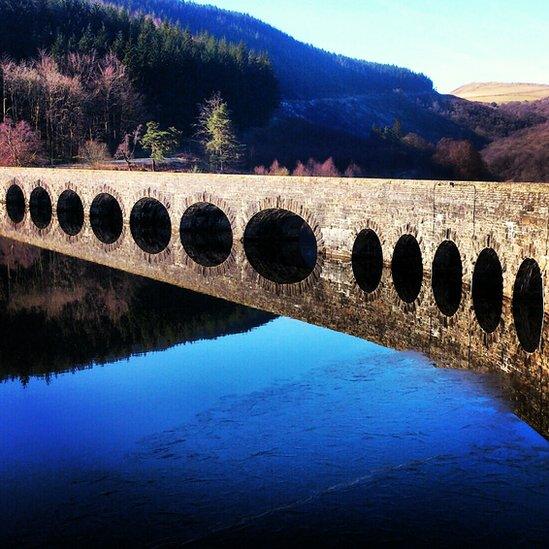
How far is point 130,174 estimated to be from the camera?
39.2 metres

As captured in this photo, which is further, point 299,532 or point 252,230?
point 252,230

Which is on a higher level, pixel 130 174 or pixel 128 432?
pixel 130 174

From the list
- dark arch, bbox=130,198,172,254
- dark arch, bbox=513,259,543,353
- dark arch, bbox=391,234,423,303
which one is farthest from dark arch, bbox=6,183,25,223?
dark arch, bbox=513,259,543,353

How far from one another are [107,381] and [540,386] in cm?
839

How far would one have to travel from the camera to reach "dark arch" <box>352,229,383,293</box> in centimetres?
2730

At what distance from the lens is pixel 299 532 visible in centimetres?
969

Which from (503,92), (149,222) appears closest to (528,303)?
(149,222)

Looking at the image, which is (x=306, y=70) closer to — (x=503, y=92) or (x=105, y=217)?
(x=503, y=92)

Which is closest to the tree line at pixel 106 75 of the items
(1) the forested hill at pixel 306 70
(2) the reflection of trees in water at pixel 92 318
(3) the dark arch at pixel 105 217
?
(3) the dark arch at pixel 105 217

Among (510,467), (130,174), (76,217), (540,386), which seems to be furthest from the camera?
(76,217)

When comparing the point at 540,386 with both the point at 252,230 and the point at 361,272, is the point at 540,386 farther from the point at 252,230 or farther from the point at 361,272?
the point at 252,230

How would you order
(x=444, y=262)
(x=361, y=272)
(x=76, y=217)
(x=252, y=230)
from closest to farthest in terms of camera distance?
1. (x=444, y=262)
2. (x=361, y=272)
3. (x=252, y=230)
4. (x=76, y=217)

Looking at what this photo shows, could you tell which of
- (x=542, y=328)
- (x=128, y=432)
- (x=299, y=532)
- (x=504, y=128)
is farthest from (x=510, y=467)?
(x=504, y=128)

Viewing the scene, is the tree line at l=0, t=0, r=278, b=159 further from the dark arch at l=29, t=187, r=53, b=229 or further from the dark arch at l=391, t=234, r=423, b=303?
the dark arch at l=391, t=234, r=423, b=303
